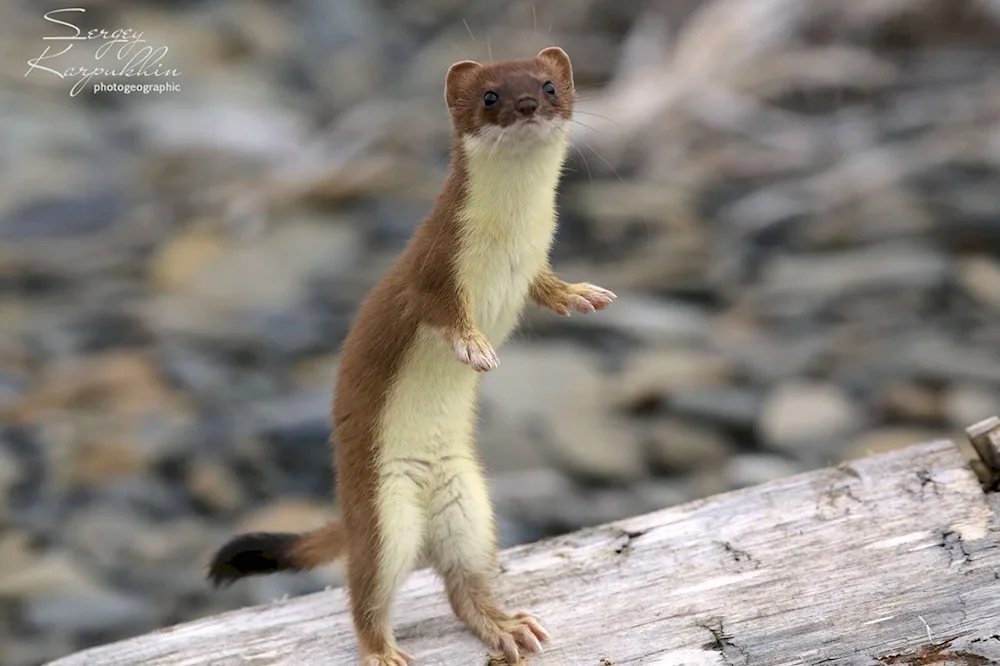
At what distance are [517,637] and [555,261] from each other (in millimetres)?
5445

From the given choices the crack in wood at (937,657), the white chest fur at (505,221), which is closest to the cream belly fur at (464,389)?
the white chest fur at (505,221)

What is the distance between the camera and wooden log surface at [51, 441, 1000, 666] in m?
3.41

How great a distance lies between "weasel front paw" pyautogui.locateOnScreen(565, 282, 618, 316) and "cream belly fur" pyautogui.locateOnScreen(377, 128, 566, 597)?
0.13 metres

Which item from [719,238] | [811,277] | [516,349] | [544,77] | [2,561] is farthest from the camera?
[719,238]

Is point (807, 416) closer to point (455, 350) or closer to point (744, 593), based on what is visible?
point (744, 593)

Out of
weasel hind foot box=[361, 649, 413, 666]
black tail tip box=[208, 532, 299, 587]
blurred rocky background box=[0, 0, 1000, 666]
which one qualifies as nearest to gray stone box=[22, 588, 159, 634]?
blurred rocky background box=[0, 0, 1000, 666]

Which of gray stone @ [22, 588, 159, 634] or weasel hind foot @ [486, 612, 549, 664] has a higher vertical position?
gray stone @ [22, 588, 159, 634]

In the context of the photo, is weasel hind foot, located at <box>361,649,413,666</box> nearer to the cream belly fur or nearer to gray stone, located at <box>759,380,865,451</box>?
the cream belly fur

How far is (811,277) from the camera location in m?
8.34

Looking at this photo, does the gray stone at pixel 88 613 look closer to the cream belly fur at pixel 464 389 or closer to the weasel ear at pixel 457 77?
the cream belly fur at pixel 464 389

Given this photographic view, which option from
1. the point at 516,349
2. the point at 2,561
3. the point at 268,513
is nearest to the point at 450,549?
the point at 268,513

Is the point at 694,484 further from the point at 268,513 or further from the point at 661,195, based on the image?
the point at 661,195

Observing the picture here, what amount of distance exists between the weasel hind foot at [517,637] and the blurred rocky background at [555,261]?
2427mm

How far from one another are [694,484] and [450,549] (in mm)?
3116
